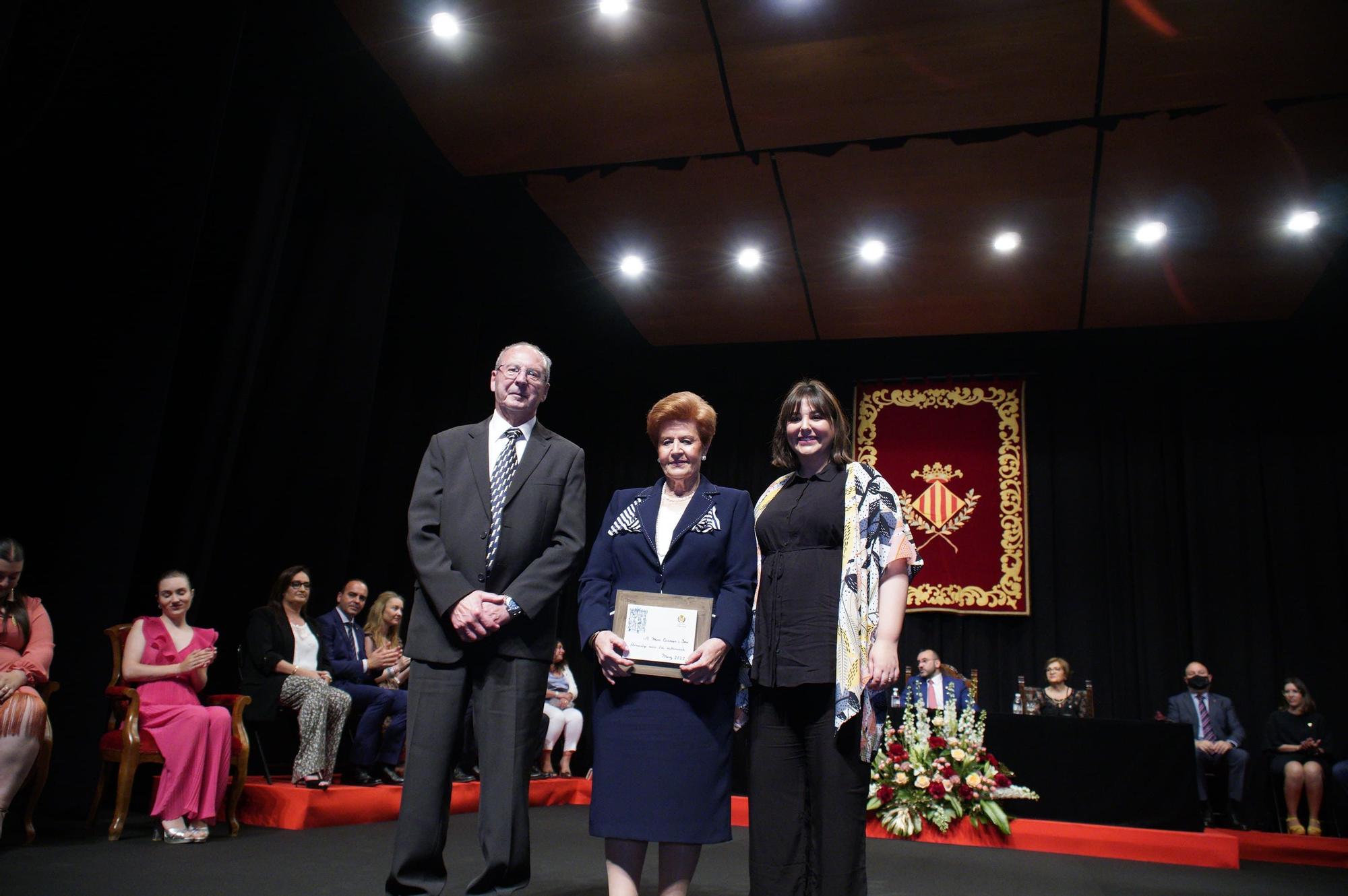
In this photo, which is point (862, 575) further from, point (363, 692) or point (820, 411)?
point (363, 692)

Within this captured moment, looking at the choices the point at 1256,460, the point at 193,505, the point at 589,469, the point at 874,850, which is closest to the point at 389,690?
the point at 193,505

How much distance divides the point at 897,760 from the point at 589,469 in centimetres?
489

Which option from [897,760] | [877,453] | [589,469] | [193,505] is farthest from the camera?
[589,469]

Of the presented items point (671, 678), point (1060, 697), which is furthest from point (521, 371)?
point (1060, 697)

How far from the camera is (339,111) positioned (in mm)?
4676

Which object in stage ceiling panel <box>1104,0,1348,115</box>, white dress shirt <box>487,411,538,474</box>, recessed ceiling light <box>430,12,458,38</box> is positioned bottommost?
white dress shirt <box>487,411,538,474</box>

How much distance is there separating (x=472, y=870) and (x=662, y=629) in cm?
165

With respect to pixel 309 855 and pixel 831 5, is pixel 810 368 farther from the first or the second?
pixel 309 855

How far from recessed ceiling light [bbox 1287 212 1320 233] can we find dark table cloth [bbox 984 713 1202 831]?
315cm

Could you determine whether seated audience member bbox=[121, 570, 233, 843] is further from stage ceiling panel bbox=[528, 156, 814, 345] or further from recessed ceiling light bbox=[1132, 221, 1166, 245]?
recessed ceiling light bbox=[1132, 221, 1166, 245]

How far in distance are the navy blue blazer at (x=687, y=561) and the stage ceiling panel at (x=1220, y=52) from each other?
3.29m

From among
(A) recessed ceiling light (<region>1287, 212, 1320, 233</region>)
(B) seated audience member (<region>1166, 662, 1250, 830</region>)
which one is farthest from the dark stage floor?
(A) recessed ceiling light (<region>1287, 212, 1320, 233</region>)

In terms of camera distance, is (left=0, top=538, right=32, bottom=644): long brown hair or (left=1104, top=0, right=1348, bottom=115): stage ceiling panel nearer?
(left=0, top=538, right=32, bottom=644): long brown hair

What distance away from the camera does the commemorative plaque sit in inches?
73.7
